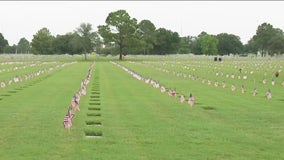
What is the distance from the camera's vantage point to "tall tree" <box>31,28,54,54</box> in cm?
16575

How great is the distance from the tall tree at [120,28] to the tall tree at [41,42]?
172ft

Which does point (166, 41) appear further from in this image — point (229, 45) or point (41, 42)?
point (41, 42)

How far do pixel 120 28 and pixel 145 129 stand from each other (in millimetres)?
101908

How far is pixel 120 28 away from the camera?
114000 mm

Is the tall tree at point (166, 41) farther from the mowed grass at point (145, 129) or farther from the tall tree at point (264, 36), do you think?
the mowed grass at point (145, 129)

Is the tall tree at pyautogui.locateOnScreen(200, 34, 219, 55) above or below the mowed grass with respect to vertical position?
above

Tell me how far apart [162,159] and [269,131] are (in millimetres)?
4608

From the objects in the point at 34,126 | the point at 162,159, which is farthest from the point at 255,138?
the point at 34,126

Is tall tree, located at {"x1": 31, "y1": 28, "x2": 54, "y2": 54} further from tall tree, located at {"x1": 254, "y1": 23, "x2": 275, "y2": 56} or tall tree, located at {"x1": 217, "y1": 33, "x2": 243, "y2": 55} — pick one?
tall tree, located at {"x1": 254, "y1": 23, "x2": 275, "y2": 56}

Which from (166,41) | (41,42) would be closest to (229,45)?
(166,41)

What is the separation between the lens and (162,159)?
9477 millimetres

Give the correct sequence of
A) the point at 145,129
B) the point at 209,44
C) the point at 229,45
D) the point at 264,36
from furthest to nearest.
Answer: the point at 229,45 < the point at 264,36 < the point at 209,44 < the point at 145,129

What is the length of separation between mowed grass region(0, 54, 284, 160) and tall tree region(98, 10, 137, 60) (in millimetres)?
92544

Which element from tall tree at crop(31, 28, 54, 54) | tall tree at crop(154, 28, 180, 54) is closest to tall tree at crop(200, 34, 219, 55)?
tall tree at crop(154, 28, 180, 54)
